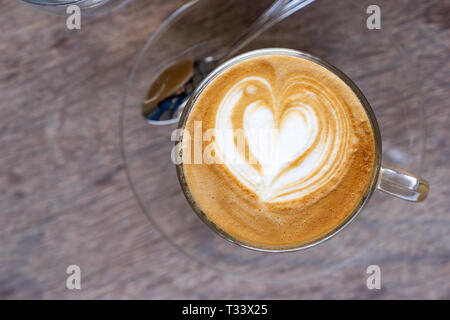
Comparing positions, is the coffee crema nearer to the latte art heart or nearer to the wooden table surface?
the latte art heart

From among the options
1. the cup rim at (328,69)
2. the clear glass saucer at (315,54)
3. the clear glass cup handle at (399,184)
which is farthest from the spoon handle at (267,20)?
the clear glass cup handle at (399,184)

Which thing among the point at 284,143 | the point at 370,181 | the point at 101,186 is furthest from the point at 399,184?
the point at 101,186

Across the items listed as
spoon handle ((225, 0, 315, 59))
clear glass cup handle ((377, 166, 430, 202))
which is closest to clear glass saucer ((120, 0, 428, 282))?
spoon handle ((225, 0, 315, 59))

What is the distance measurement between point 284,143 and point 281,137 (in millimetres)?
12

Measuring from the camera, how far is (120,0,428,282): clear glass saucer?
0.92 meters

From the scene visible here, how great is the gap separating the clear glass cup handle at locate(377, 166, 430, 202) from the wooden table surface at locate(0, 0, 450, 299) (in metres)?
0.17

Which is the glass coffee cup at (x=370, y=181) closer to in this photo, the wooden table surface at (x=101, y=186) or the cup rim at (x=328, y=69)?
the cup rim at (x=328, y=69)

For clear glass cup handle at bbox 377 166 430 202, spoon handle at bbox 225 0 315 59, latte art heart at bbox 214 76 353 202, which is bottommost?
clear glass cup handle at bbox 377 166 430 202

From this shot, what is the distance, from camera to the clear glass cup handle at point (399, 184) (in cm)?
84

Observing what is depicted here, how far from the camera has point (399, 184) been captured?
843 millimetres

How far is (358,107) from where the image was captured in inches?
31.8

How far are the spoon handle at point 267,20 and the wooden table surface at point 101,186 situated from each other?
16 centimetres

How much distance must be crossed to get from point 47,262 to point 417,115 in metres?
0.87

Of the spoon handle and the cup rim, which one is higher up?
the spoon handle
